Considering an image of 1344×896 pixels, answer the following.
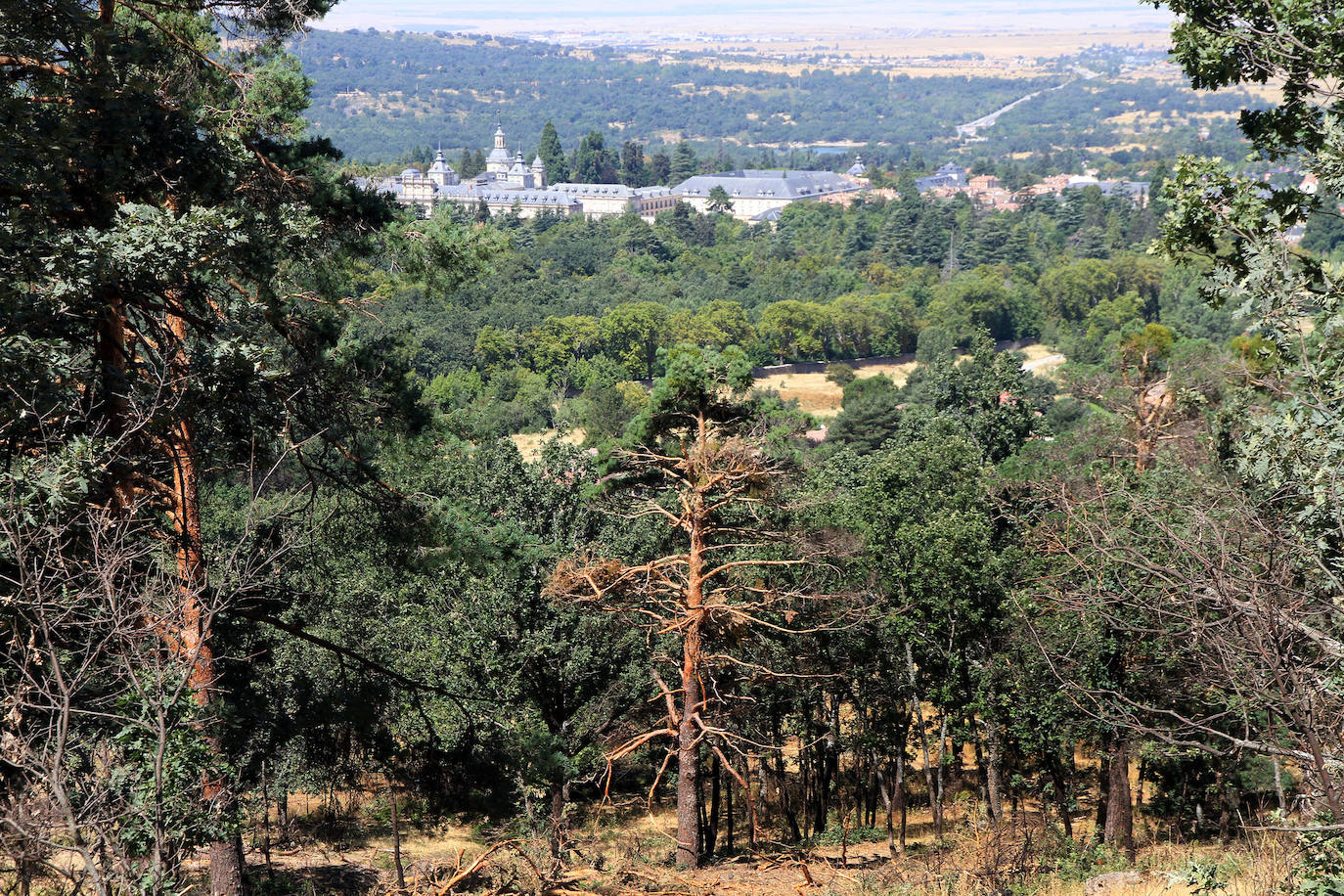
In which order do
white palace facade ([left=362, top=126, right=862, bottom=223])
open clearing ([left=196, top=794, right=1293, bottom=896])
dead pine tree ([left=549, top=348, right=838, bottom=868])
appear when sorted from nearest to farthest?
open clearing ([left=196, top=794, right=1293, bottom=896]) → dead pine tree ([left=549, top=348, right=838, bottom=868]) → white palace facade ([left=362, top=126, right=862, bottom=223])

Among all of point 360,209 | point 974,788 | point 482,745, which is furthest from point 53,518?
point 974,788

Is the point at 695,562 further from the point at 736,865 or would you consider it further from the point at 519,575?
the point at 519,575

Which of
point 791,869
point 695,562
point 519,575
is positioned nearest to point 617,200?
point 519,575

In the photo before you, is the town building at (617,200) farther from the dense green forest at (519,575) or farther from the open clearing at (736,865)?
the open clearing at (736,865)

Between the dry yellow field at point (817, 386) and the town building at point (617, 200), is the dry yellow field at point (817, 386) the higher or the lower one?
the lower one

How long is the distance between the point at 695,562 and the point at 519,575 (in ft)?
13.8

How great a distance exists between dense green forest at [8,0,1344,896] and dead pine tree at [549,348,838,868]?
3.4 inches

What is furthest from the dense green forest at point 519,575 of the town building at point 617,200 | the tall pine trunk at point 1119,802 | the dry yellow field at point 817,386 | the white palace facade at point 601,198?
the town building at point 617,200

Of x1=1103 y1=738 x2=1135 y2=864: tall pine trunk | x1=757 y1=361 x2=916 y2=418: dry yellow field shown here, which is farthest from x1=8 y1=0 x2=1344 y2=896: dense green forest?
x1=757 y1=361 x2=916 y2=418: dry yellow field

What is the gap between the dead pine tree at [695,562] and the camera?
40.3 feet

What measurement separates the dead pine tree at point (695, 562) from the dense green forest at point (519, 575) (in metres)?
0.09

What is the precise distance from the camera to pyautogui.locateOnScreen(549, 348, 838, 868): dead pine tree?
12281mm

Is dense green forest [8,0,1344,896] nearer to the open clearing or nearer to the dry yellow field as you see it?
the open clearing

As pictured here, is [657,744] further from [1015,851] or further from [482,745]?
[1015,851]
